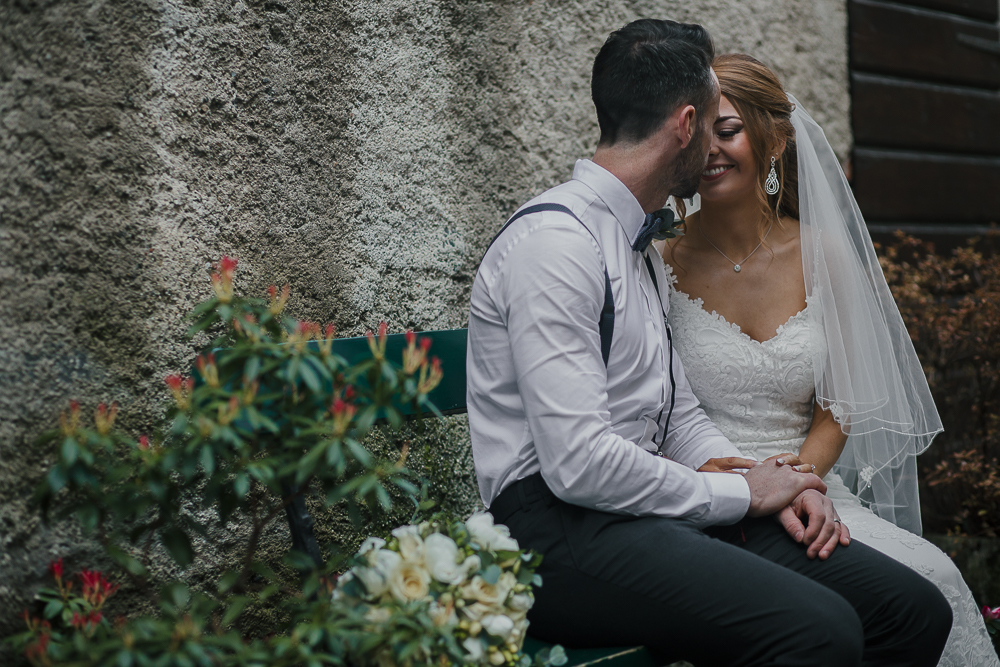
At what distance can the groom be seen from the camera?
1.80 meters

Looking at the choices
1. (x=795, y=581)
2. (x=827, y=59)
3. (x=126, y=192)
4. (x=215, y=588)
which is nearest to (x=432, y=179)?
→ (x=126, y=192)

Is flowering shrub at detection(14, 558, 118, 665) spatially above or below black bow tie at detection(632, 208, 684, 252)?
below

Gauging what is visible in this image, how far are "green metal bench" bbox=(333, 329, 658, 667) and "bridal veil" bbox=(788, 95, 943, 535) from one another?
1.11 m

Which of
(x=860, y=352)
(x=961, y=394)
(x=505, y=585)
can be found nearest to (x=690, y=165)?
(x=860, y=352)

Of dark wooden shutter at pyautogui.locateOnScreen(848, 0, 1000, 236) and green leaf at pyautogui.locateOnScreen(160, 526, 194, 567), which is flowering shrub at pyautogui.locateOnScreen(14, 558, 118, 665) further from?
dark wooden shutter at pyautogui.locateOnScreen(848, 0, 1000, 236)

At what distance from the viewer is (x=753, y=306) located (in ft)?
9.04

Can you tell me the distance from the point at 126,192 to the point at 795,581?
1.77 metres

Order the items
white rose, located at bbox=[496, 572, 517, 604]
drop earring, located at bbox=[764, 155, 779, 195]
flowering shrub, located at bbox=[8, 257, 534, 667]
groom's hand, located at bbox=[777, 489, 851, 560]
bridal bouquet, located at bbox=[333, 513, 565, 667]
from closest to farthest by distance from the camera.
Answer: flowering shrub, located at bbox=[8, 257, 534, 667] < bridal bouquet, located at bbox=[333, 513, 565, 667] < white rose, located at bbox=[496, 572, 517, 604] < groom's hand, located at bbox=[777, 489, 851, 560] < drop earring, located at bbox=[764, 155, 779, 195]

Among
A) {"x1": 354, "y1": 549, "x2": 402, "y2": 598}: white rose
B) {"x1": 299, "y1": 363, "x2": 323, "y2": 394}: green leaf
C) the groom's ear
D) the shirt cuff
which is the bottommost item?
the shirt cuff

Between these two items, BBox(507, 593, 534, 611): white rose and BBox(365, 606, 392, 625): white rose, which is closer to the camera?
BBox(365, 606, 392, 625): white rose

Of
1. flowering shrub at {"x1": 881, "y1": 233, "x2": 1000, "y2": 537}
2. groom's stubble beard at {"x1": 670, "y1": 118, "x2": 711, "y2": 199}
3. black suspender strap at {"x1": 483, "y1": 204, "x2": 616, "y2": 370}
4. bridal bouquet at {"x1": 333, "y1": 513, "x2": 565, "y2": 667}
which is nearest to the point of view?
bridal bouquet at {"x1": 333, "y1": 513, "x2": 565, "y2": 667}

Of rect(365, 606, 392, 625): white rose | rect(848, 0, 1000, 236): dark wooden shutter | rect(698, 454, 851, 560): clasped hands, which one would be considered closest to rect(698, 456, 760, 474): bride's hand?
rect(698, 454, 851, 560): clasped hands

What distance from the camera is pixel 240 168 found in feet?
7.25

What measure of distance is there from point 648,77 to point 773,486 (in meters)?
1.09
